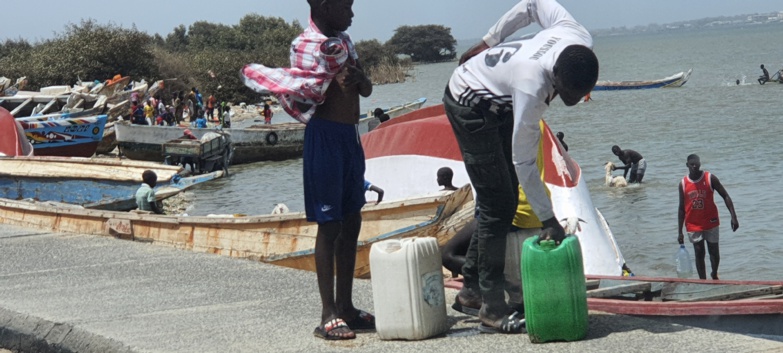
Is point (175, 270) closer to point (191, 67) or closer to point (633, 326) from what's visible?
point (633, 326)

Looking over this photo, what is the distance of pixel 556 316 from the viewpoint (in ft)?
15.1

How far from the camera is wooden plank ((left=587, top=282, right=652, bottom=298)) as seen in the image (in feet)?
19.9

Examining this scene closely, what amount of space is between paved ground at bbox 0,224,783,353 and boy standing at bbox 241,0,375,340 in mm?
484

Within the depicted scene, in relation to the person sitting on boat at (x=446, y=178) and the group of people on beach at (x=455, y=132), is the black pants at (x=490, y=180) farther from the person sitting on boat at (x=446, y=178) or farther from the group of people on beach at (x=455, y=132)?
the person sitting on boat at (x=446, y=178)

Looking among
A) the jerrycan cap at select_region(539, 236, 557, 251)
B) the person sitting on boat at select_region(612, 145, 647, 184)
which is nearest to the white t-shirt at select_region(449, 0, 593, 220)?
the jerrycan cap at select_region(539, 236, 557, 251)

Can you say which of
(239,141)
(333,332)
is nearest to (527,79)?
(333,332)

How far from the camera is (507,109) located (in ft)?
15.9

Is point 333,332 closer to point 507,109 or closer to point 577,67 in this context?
point 507,109

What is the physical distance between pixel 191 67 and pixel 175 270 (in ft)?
198

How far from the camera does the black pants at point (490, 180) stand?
16.0 ft

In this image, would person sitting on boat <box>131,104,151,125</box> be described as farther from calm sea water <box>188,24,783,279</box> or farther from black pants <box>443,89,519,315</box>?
black pants <box>443,89,519,315</box>

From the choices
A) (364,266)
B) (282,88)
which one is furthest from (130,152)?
(282,88)

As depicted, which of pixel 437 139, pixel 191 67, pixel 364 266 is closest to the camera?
pixel 364 266

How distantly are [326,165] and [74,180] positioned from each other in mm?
14053
